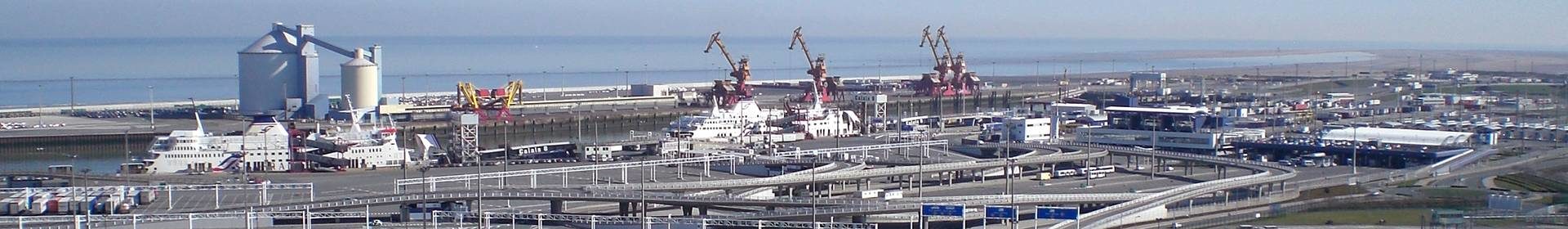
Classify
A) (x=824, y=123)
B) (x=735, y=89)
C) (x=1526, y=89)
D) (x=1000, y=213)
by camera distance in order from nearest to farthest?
(x=1000, y=213)
(x=824, y=123)
(x=1526, y=89)
(x=735, y=89)

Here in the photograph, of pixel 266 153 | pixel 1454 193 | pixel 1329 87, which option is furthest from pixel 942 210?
pixel 1329 87

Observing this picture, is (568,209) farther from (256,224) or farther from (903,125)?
(903,125)

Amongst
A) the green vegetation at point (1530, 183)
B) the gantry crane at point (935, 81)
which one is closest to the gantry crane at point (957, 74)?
the gantry crane at point (935, 81)

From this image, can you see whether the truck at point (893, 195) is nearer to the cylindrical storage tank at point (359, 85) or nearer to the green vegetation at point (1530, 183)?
the green vegetation at point (1530, 183)

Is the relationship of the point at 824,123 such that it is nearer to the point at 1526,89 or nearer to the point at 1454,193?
the point at 1454,193

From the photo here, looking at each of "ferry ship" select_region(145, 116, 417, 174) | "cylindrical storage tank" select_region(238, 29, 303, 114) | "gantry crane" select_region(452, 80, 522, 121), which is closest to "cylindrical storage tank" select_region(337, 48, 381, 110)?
"cylindrical storage tank" select_region(238, 29, 303, 114)

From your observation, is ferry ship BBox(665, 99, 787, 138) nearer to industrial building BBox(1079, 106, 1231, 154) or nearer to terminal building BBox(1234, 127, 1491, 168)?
industrial building BBox(1079, 106, 1231, 154)
